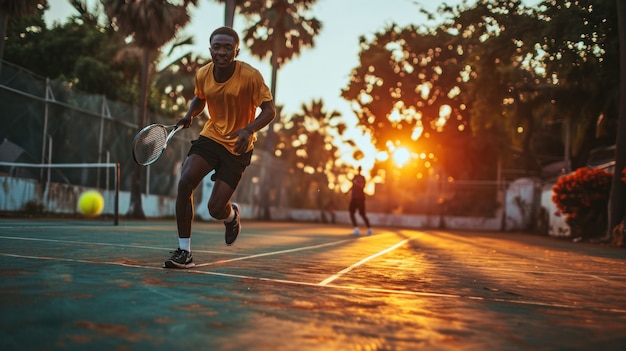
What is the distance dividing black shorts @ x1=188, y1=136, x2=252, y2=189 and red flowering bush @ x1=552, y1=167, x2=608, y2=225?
53.7 ft

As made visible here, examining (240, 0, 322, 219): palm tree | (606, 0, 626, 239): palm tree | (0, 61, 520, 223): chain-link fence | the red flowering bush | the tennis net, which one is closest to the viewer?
(606, 0, 626, 239): palm tree

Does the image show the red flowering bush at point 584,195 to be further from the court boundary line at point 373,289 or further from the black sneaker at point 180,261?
the black sneaker at point 180,261

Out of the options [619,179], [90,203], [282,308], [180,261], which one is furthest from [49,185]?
[282,308]

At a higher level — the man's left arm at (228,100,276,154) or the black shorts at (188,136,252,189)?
the man's left arm at (228,100,276,154)

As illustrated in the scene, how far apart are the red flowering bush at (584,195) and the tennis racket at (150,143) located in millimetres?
16501

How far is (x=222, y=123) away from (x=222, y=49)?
66 cm

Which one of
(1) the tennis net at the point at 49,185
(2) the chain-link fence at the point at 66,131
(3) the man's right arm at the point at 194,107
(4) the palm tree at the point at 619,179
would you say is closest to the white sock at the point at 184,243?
(3) the man's right arm at the point at 194,107

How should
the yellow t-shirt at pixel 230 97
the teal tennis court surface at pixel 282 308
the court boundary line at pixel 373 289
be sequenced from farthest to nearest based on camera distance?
the yellow t-shirt at pixel 230 97, the court boundary line at pixel 373 289, the teal tennis court surface at pixel 282 308

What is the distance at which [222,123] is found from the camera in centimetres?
567

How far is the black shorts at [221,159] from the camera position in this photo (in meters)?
5.58

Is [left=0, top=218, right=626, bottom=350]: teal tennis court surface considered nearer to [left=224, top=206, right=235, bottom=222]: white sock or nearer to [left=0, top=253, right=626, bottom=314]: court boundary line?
[left=0, top=253, right=626, bottom=314]: court boundary line

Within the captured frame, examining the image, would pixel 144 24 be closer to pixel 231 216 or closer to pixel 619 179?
pixel 619 179

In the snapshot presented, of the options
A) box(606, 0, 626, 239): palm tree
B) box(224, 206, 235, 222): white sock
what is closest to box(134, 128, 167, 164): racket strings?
box(224, 206, 235, 222): white sock

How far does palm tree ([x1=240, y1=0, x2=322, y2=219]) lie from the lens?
119 feet
